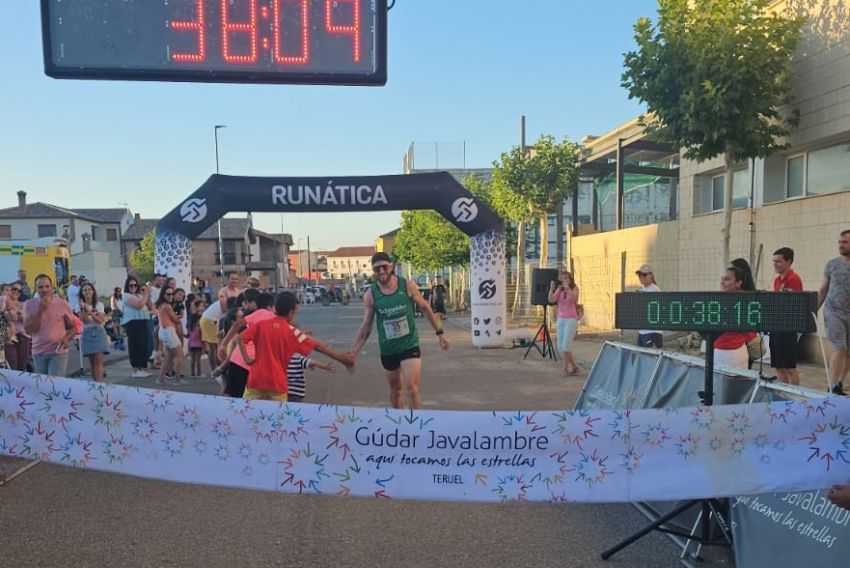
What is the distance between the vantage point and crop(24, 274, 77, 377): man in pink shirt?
665cm

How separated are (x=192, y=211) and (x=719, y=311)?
39.7ft

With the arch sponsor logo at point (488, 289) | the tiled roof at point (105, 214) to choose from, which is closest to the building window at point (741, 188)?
the arch sponsor logo at point (488, 289)

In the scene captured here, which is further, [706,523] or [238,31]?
[238,31]

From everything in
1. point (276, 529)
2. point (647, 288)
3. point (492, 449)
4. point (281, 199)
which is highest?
point (281, 199)

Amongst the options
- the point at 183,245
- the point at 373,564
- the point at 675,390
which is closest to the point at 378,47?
the point at 675,390

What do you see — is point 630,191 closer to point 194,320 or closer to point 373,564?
point 194,320

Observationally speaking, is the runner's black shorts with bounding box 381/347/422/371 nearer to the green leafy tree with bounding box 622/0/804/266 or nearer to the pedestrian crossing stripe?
the green leafy tree with bounding box 622/0/804/266

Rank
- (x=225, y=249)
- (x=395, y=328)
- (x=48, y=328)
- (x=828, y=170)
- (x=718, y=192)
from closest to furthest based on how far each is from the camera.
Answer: (x=395, y=328) < (x=48, y=328) < (x=828, y=170) < (x=718, y=192) < (x=225, y=249)

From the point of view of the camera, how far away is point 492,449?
125 inches

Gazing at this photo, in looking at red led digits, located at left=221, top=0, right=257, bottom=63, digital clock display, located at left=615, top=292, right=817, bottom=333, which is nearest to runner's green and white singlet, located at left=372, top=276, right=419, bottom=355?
red led digits, located at left=221, top=0, right=257, bottom=63

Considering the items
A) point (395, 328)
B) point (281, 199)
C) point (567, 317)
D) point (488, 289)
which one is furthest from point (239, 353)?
point (488, 289)

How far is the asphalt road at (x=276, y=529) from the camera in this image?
12.3 feet

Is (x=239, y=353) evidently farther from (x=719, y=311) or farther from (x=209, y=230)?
(x=209, y=230)

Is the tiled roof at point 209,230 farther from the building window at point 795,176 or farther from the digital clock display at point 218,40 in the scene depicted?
the digital clock display at point 218,40
